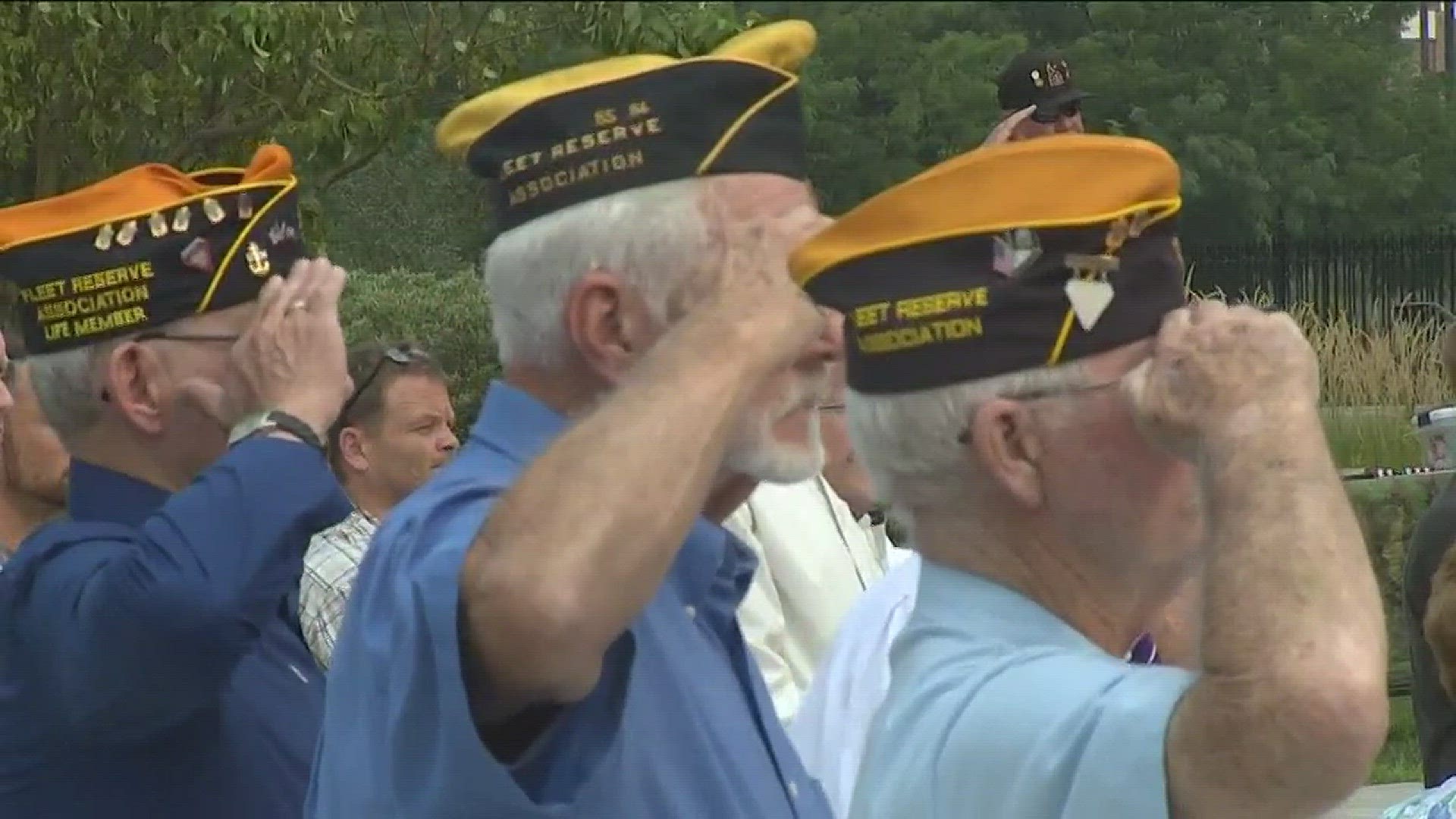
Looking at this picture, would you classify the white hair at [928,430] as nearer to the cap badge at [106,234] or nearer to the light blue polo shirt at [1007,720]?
the light blue polo shirt at [1007,720]

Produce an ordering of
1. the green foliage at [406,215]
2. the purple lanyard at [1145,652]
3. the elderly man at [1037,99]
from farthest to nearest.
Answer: the green foliage at [406,215], the elderly man at [1037,99], the purple lanyard at [1145,652]

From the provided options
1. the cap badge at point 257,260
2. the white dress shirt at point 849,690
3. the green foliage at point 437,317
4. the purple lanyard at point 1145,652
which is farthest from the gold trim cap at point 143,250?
the green foliage at point 437,317

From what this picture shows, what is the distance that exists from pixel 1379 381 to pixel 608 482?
916cm

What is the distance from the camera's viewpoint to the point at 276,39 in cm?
728

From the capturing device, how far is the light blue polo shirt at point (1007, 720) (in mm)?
2191

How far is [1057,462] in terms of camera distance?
2475 mm

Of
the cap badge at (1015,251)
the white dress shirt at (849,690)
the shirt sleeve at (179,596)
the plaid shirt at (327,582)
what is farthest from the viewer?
the plaid shirt at (327,582)

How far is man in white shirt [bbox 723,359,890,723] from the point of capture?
15.9 ft

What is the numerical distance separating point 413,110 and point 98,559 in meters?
5.09

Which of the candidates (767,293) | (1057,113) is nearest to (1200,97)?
(1057,113)

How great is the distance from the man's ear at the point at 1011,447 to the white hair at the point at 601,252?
374mm

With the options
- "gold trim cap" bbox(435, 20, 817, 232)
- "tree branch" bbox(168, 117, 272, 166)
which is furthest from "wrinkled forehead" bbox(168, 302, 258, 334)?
"tree branch" bbox(168, 117, 272, 166)

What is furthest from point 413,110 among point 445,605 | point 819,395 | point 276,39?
point 445,605

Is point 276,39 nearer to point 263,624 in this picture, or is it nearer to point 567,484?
point 263,624
